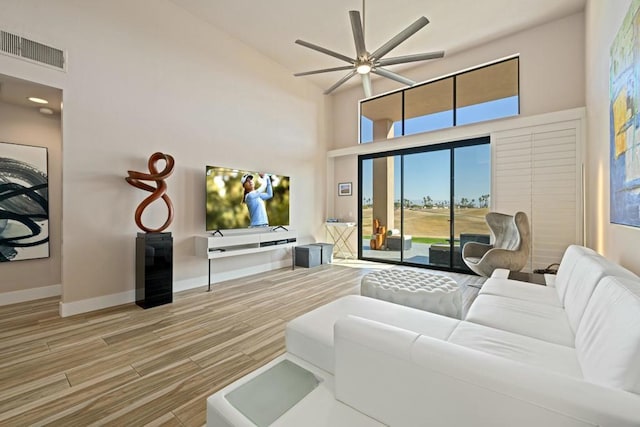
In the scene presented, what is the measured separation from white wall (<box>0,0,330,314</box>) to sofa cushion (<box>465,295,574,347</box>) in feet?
11.8

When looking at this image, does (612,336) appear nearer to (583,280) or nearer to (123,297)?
(583,280)

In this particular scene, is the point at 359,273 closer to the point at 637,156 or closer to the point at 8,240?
the point at 637,156

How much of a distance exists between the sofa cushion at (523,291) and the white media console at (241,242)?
10.3ft

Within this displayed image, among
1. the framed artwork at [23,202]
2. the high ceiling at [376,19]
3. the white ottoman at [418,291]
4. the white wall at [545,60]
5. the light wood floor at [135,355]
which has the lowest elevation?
the light wood floor at [135,355]

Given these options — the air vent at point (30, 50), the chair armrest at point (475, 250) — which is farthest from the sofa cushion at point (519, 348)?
the air vent at point (30, 50)

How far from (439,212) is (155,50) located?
16.8 feet

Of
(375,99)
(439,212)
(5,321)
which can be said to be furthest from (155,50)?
(439,212)

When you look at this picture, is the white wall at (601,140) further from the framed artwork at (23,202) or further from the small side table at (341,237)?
the framed artwork at (23,202)

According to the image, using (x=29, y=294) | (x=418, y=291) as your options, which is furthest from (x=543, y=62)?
(x=29, y=294)

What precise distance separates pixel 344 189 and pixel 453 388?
566 cm

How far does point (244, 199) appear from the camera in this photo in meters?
4.32

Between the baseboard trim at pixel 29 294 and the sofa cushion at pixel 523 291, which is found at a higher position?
the sofa cushion at pixel 523 291

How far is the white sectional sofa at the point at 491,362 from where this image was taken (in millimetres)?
724

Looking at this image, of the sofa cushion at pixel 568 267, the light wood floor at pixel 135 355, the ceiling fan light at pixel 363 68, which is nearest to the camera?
the light wood floor at pixel 135 355
